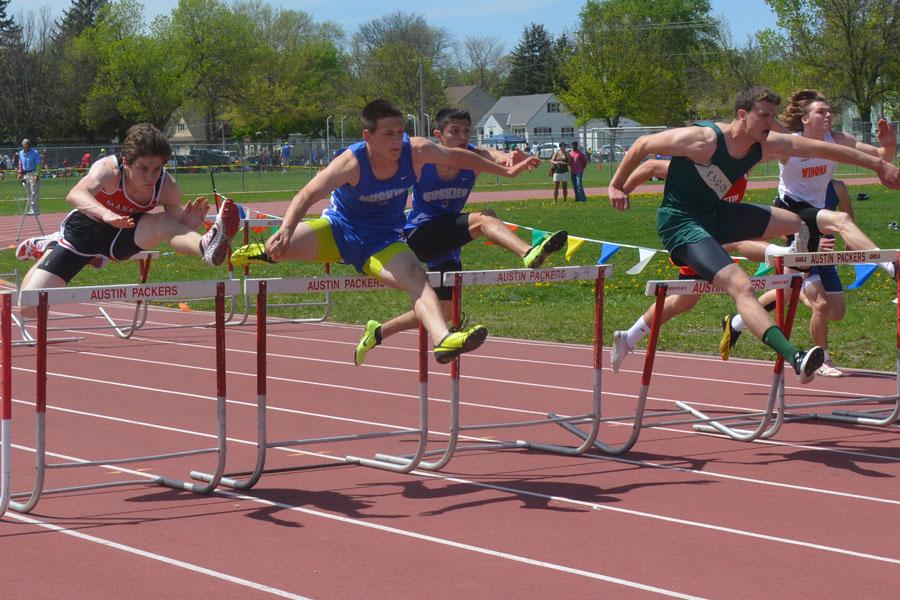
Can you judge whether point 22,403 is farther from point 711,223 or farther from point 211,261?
point 711,223

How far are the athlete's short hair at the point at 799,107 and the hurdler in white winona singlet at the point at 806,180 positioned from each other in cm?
24

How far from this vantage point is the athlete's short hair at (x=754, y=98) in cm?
681

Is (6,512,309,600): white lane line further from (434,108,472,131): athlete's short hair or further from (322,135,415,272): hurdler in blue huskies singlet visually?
(434,108,472,131): athlete's short hair

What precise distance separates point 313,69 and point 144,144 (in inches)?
3487

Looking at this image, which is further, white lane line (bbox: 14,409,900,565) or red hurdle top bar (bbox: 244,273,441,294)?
red hurdle top bar (bbox: 244,273,441,294)

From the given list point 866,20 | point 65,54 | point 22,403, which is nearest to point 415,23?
point 65,54

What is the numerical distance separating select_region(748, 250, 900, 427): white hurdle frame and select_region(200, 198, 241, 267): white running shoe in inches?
120

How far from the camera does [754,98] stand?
6.81 meters

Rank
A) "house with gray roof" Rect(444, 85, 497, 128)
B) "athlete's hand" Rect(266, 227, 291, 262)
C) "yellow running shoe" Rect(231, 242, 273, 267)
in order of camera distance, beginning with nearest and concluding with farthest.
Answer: "athlete's hand" Rect(266, 227, 291, 262) → "yellow running shoe" Rect(231, 242, 273, 267) → "house with gray roof" Rect(444, 85, 497, 128)

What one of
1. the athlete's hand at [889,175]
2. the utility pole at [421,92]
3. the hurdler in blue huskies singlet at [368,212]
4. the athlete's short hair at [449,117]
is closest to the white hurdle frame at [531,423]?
the hurdler in blue huskies singlet at [368,212]

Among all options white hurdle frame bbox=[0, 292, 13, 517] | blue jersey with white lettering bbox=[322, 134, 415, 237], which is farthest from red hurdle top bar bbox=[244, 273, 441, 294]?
white hurdle frame bbox=[0, 292, 13, 517]

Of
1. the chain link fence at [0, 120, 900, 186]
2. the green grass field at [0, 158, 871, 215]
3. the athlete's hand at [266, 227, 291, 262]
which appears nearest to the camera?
the athlete's hand at [266, 227, 291, 262]

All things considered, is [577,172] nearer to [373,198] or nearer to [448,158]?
[448,158]

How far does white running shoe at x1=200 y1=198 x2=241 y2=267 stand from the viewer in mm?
6613
